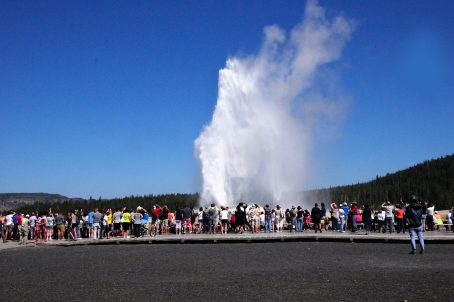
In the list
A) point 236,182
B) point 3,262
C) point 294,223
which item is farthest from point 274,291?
point 236,182

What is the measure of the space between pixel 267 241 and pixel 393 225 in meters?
9.59

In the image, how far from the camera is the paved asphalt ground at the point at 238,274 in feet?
31.4

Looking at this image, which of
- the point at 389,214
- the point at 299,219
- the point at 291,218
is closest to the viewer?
the point at 389,214

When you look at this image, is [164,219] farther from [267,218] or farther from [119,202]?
[119,202]

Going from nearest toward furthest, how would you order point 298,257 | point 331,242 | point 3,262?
point 298,257, point 3,262, point 331,242

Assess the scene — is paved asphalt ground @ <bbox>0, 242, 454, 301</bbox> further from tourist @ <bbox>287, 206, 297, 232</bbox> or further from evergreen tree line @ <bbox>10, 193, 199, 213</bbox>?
evergreen tree line @ <bbox>10, 193, 199, 213</bbox>

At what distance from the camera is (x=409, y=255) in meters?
15.7

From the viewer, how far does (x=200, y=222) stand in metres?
28.6

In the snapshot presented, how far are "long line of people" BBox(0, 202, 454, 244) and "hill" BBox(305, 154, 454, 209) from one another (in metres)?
80.2

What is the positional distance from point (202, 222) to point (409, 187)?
110 m

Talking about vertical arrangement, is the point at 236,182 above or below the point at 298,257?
above

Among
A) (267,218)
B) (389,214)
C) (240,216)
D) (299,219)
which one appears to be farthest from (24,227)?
(389,214)

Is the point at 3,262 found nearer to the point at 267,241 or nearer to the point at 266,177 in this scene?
the point at 267,241

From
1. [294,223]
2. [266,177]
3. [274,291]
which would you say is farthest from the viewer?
[266,177]
